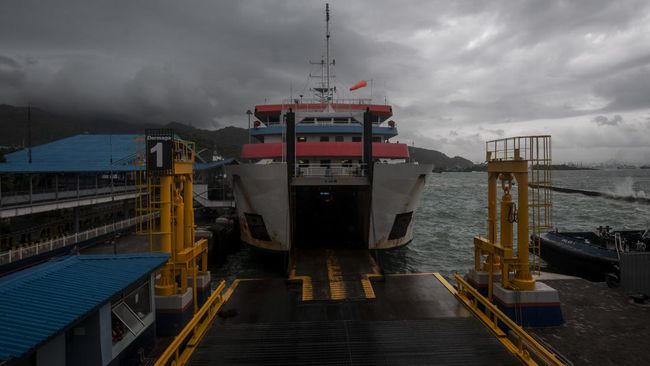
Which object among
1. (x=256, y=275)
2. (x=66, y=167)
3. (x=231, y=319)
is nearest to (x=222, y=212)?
(x=66, y=167)

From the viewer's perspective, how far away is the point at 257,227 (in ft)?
53.1

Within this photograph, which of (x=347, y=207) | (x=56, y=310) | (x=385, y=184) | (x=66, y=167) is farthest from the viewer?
(x=347, y=207)

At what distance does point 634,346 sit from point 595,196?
7491 cm

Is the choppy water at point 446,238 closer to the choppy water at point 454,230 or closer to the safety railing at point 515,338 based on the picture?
the choppy water at point 454,230

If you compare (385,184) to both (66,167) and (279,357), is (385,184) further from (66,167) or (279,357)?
(66,167)

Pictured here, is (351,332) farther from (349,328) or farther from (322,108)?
(322,108)

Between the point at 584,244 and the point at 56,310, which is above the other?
the point at 56,310

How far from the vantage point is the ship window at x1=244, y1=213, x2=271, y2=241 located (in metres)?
15.8

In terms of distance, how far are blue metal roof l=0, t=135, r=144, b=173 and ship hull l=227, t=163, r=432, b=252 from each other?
29.4 feet

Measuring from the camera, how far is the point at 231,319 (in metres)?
8.88

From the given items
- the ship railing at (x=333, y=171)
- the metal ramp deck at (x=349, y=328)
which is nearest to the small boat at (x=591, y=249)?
the metal ramp deck at (x=349, y=328)

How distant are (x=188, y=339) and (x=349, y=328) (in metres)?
3.50

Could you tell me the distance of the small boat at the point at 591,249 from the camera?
16391 millimetres

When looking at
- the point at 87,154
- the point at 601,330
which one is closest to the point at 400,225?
the point at 601,330
